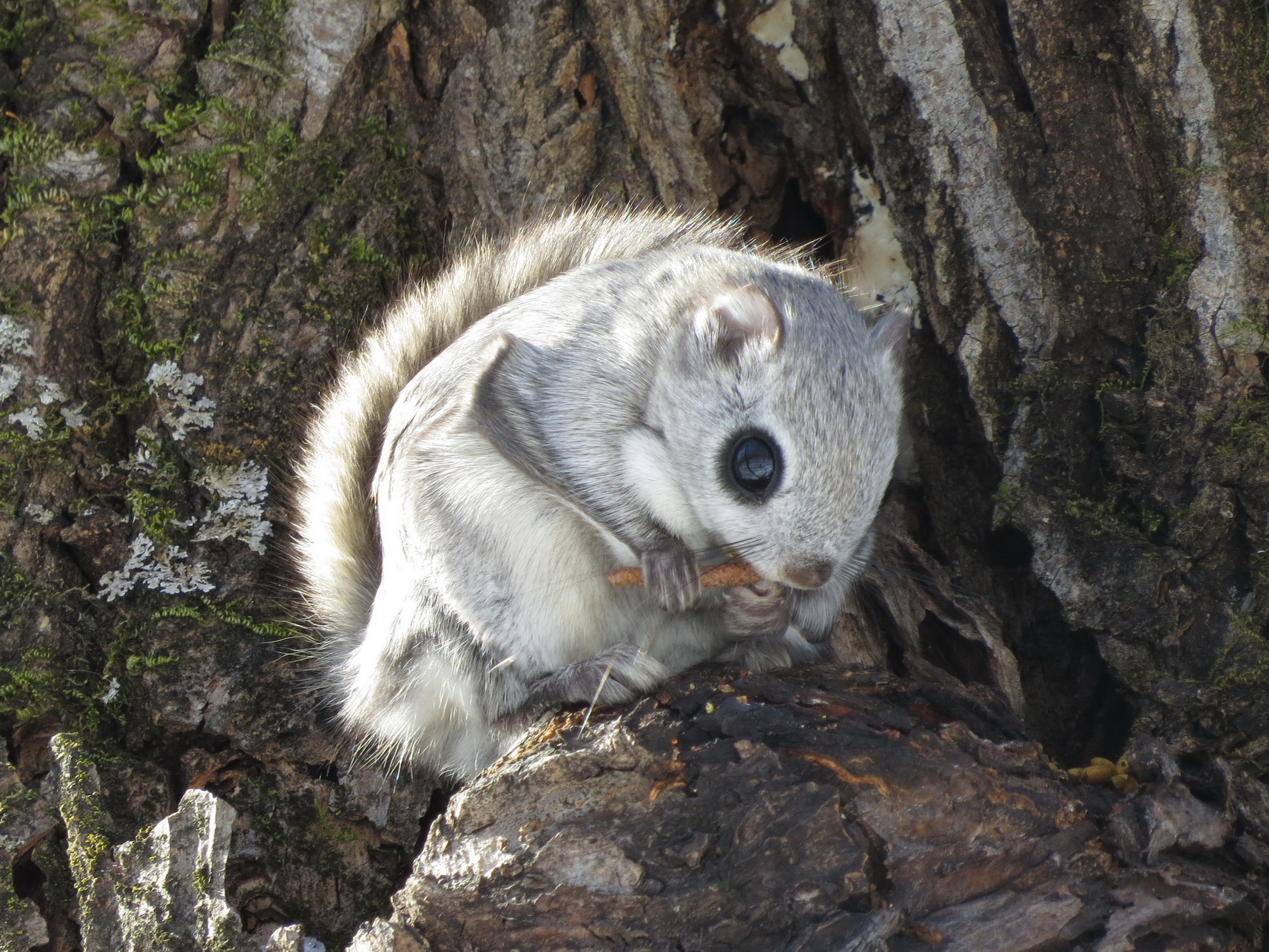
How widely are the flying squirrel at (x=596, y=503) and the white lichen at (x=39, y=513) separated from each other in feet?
1.96

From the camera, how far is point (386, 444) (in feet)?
9.70

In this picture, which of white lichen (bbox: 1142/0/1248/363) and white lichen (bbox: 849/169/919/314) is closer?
white lichen (bbox: 1142/0/1248/363)

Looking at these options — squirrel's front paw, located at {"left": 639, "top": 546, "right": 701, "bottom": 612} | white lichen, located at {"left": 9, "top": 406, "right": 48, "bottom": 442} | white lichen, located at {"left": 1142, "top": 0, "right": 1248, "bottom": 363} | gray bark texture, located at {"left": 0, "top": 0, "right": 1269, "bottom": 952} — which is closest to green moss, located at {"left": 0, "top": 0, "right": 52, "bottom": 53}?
gray bark texture, located at {"left": 0, "top": 0, "right": 1269, "bottom": 952}

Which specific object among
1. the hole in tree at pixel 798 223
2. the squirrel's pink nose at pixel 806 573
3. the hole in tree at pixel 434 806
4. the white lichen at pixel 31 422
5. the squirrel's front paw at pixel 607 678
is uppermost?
the white lichen at pixel 31 422

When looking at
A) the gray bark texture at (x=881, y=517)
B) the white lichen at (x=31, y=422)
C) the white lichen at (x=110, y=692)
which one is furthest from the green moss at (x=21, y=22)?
the white lichen at (x=110, y=692)

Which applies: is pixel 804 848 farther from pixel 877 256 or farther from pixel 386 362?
pixel 877 256

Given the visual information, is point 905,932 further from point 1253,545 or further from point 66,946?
point 66,946

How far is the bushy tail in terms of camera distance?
2.97 meters

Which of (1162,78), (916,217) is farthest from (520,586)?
(1162,78)

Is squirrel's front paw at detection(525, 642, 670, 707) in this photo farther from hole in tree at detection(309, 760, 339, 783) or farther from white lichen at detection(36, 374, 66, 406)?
white lichen at detection(36, 374, 66, 406)

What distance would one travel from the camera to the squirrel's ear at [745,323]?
268 centimetres

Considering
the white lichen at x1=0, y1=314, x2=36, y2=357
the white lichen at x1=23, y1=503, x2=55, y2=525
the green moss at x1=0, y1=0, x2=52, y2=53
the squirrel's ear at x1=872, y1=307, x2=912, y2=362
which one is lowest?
the squirrel's ear at x1=872, y1=307, x2=912, y2=362

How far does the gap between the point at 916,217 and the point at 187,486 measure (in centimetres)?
202

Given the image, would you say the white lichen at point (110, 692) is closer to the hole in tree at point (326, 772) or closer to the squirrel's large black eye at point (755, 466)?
the hole in tree at point (326, 772)
